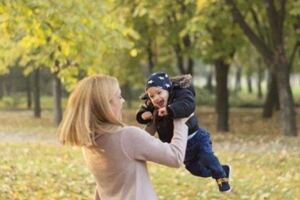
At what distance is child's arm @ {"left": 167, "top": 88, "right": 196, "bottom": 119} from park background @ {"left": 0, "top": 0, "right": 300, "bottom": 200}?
114cm

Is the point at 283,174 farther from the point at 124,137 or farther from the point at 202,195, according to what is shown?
the point at 124,137

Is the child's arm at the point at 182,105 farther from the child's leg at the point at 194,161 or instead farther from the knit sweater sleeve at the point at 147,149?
the child's leg at the point at 194,161

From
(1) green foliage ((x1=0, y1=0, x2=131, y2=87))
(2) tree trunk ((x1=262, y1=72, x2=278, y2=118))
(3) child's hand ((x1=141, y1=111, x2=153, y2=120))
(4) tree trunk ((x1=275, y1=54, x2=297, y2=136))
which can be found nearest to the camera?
(3) child's hand ((x1=141, y1=111, x2=153, y2=120))

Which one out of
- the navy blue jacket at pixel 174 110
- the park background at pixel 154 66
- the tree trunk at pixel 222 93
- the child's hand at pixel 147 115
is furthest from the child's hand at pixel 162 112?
the tree trunk at pixel 222 93

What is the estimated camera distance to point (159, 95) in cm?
382

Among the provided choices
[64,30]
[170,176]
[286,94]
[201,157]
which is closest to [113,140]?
[201,157]

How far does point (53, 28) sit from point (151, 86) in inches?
246

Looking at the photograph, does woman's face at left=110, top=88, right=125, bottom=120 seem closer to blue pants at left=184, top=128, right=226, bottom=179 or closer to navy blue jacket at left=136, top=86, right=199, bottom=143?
navy blue jacket at left=136, top=86, right=199, bottom=143

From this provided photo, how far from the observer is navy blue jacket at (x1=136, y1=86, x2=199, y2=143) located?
3691 mm

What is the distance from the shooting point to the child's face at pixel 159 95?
3.81m

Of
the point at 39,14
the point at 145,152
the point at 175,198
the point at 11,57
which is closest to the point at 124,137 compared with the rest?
the point at 145,152

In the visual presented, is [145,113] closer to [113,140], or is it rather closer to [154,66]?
[113,140]

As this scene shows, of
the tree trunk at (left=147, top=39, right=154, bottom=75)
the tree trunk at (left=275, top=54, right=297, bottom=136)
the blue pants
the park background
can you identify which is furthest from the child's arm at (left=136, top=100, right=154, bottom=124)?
the tree trunk at (left=147, top=39, right=154, bottom=75)

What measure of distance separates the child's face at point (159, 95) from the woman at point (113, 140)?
0.92 feet
